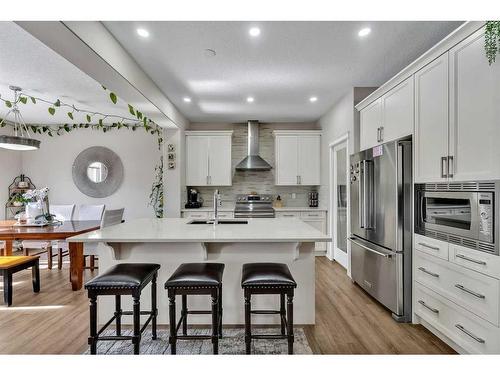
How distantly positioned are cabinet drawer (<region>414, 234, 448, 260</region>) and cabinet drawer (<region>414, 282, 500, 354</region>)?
1.06 ft

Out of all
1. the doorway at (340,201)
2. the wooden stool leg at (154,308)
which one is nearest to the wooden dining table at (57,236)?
A: the wooden stool leg at (154,308)

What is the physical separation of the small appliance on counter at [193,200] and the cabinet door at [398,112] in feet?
11.6

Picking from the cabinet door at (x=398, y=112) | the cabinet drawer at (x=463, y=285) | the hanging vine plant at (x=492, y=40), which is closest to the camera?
the hanging vine plant at (x=492, y=40)

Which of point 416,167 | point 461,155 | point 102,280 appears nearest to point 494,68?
point 461,155

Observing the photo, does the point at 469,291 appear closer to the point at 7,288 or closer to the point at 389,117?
the point at 389,117

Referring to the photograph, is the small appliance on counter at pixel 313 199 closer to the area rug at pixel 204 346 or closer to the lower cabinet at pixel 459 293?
the lower cabinet at pixel 459 293

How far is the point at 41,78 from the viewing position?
3594 mm

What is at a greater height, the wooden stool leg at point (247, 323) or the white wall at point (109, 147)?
the white wall at point (109, 147)

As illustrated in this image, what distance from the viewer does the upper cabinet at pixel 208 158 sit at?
18.5ft

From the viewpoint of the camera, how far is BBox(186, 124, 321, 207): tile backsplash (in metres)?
6.03

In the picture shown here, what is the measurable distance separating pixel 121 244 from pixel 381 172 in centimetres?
264

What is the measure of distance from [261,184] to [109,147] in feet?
10.9

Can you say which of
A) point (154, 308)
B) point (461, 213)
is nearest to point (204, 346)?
point (154, 308)
